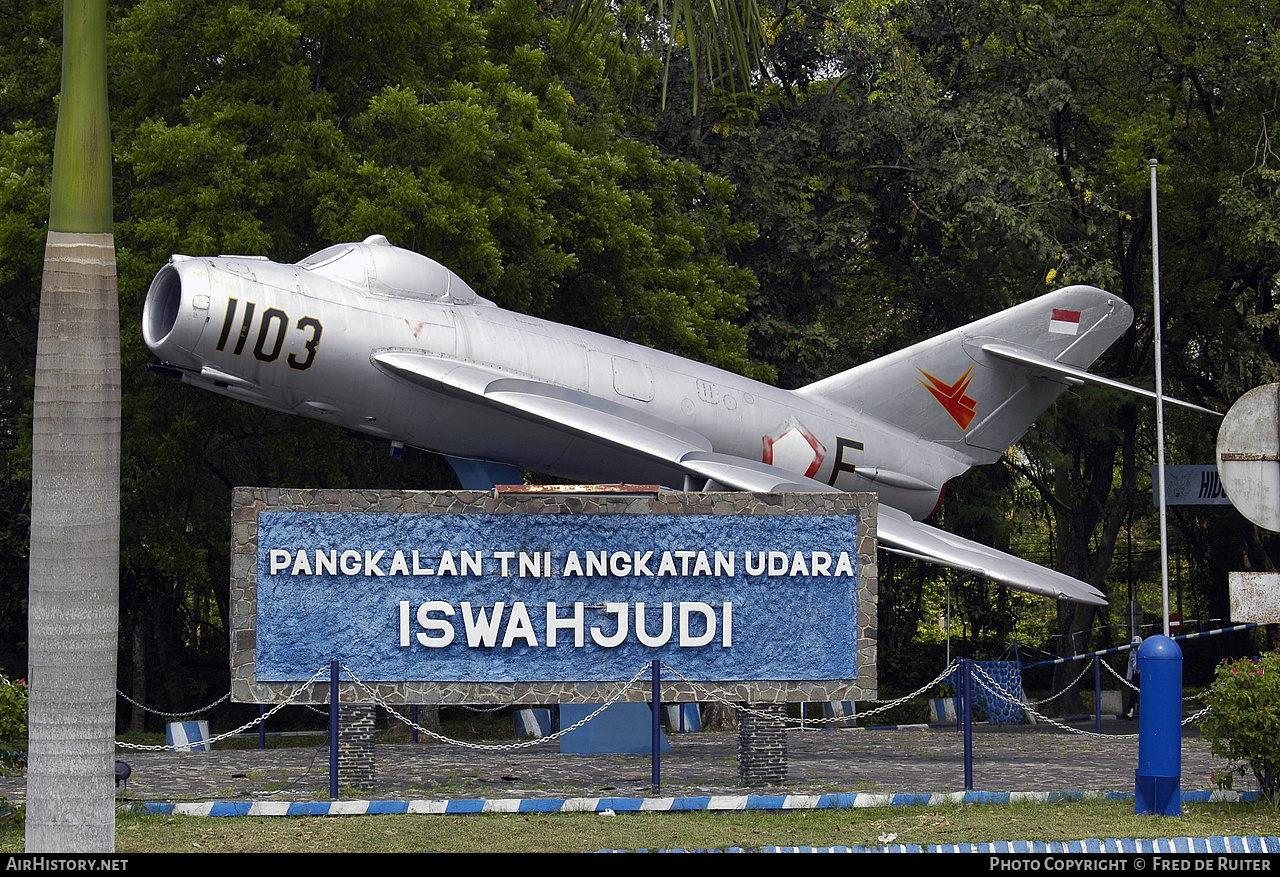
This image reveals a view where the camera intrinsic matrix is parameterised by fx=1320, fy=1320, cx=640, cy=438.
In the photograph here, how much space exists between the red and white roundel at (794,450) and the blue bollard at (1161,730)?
6.62 metres

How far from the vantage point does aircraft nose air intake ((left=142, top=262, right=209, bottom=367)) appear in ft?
44.0

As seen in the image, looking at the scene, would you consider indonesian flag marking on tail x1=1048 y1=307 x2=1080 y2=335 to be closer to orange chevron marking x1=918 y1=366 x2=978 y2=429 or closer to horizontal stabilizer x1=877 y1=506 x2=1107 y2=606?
orange chevron marking x1=918 y1=366 x2=978 y2=429

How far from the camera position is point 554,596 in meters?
12.4

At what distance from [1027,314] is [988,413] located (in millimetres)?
1492

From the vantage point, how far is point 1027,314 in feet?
60.8

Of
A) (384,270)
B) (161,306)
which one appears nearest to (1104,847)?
(384,270)

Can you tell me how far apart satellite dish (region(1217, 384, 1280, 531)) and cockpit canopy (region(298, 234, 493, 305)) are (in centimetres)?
905

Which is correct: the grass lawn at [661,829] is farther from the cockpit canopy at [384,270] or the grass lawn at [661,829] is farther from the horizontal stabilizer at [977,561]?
the cockpit canopy at [384,270]

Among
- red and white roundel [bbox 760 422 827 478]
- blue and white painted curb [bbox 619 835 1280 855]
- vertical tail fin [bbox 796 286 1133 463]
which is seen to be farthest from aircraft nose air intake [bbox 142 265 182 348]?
vertical tail fin [bbox 796 286 1133 463]

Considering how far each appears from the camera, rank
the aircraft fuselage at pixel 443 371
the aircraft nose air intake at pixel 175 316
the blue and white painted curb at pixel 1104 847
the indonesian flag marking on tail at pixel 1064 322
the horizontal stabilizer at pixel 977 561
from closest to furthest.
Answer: the blue and white painted curb at pixel 1104 847 < the aircraft nose air intake at pixel 175 316 < the aircraft fuselage at pixel 443 371 < the horizontal stabilizer at pixel 977 561 < the indonesian flag marking on tail at pixel 1064 322

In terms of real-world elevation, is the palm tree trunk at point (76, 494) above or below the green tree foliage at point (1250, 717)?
above

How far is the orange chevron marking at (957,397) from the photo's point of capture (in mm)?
18344

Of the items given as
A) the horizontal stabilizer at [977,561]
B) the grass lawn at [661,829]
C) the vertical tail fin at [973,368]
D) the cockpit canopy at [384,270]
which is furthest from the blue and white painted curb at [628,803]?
the vertical tail fin at [973,368]

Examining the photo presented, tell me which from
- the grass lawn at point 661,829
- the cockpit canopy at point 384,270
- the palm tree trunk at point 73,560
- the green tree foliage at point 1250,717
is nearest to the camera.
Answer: the palm tree trunk at point 73,560
